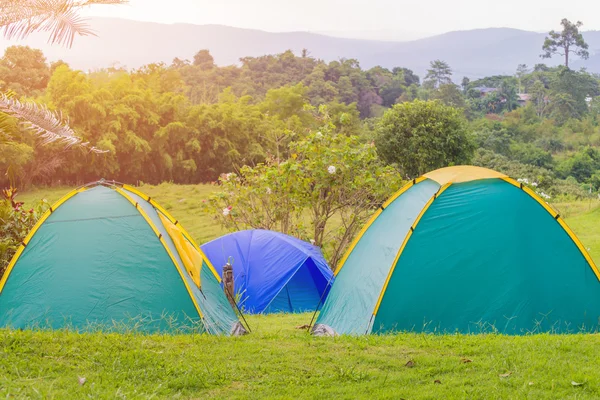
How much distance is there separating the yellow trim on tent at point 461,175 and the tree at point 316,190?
4308 mm

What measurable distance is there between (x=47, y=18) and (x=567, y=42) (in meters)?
58.1

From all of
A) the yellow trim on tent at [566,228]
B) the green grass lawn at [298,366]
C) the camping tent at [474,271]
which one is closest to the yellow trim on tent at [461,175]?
the camping tent at [474,271]

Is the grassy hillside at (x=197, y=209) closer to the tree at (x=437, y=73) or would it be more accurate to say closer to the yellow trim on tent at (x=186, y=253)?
the yellow trim on tent at (x=186, y=253)

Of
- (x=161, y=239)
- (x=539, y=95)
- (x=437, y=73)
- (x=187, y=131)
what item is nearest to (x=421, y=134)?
(x=187, y=131)

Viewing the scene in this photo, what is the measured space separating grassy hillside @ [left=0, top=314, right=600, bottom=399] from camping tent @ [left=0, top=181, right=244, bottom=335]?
60cm

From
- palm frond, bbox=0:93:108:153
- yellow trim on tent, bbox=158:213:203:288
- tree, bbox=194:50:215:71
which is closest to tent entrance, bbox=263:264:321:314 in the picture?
yellow trim on tent, bbox=158:213:203:288

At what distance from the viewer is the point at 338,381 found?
399cm

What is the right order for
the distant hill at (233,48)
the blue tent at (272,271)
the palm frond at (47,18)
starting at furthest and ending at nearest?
the distant hill at (233,48) → the blue tent at (272,271) → the palm frond at (47,18)

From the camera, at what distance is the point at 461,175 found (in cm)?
573

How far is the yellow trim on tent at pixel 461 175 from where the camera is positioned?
5.66 m

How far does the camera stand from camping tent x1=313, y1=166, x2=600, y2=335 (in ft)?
17.5

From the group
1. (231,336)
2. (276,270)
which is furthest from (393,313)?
(276,270)

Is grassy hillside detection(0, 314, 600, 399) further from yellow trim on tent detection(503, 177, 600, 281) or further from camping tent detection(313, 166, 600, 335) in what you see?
yellow trim on tent detection(503, 177, 600, 281)

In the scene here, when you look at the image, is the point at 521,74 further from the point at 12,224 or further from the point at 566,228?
the point at 566,228
